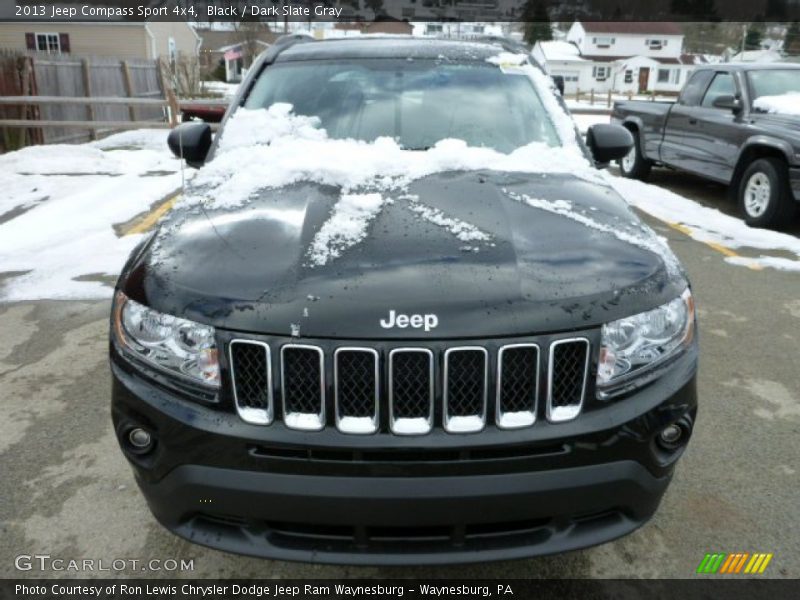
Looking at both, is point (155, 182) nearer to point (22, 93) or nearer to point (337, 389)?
point (22, 93)

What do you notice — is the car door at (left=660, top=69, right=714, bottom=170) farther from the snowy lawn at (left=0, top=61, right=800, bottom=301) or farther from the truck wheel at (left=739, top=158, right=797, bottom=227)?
the truck wheel at (left=739, top=158, right=797, bottom=227)

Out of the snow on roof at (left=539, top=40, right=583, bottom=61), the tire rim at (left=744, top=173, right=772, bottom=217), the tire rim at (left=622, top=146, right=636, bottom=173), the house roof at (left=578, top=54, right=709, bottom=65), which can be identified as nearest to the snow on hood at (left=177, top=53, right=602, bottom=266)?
the tire rim at (left=744, top=173, right=772, bottom=217)

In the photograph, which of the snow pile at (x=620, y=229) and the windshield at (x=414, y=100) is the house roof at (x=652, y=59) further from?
the snow pile at (x=620, y=229)

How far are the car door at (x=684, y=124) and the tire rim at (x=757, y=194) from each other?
1368 mm

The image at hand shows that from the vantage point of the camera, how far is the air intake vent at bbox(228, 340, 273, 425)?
1.92m

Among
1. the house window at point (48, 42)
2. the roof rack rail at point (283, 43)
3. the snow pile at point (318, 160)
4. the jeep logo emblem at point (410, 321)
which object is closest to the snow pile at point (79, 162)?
the roof rack rail at point (283, 43)

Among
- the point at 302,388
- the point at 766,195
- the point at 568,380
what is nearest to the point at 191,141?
the point at 302,388

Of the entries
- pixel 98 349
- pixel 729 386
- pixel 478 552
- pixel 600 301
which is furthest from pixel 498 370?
pixel 98 349

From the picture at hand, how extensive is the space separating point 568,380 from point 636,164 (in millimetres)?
9728

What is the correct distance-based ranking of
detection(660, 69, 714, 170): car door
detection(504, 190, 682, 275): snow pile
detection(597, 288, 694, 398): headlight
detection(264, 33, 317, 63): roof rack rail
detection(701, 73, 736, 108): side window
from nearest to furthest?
1. detection(597, 288, 694, 398): headlight
2. detection(504, 190, 682, 275): snow pile
3. detection(264, 33, 317, 63): roof rack rail
4. detection(701, 73, 736, 108): side window
5. detection(660, 69, 714, 170): car door

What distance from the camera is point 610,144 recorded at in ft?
12.3

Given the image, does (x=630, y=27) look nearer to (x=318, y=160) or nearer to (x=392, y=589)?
(x=318, y=160)

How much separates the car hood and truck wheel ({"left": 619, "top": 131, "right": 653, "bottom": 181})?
8.74 m

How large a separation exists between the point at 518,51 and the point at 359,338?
9.56 feet
